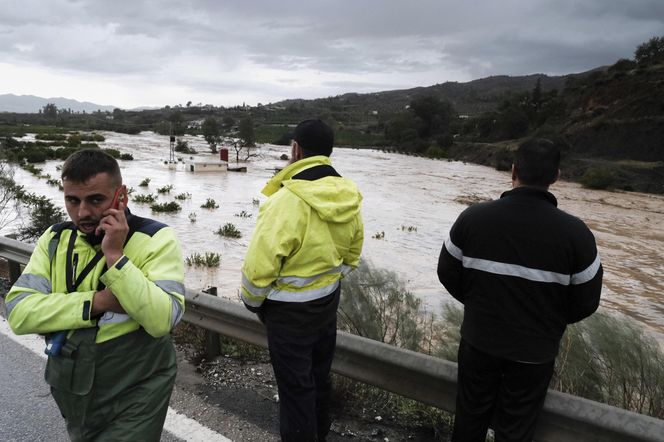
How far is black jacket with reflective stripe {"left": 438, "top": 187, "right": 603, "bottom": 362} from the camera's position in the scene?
7.59ft

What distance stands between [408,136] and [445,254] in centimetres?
7171

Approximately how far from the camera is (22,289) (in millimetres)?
2098

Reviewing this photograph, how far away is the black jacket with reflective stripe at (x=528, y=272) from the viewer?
7.59 feet

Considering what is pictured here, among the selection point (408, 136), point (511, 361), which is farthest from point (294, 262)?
point (408, 136)

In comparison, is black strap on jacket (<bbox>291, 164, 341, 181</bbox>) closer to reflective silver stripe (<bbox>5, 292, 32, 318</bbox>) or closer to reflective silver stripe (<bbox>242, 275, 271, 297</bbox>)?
reflective silver stripe (<bbox>242, 275, 271, 297</bbox>)

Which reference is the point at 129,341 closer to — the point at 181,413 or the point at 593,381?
the point at 181,413

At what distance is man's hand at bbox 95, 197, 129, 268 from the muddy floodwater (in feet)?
19.5

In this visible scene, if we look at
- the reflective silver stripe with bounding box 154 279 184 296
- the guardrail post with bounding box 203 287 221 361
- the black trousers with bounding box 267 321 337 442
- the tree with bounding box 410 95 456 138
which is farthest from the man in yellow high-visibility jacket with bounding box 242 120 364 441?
the tree with bounding box 410 95 456 138

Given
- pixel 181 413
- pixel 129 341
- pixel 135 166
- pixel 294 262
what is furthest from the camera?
pixel 135 166

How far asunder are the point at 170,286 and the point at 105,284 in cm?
26

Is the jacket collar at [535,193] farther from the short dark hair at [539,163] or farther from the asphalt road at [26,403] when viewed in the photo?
the asphalt road at [26,403]

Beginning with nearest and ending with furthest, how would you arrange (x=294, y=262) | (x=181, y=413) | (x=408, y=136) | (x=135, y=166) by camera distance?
(x=294, y=262), (x=181, y=413), (x=135, y=166), (x=408, y=136)

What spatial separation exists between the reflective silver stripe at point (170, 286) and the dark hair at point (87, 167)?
460 millimetres

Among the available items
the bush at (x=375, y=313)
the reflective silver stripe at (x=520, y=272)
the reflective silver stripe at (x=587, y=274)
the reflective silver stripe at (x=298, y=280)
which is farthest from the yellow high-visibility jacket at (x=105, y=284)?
the bush at (x=375, y=313)
